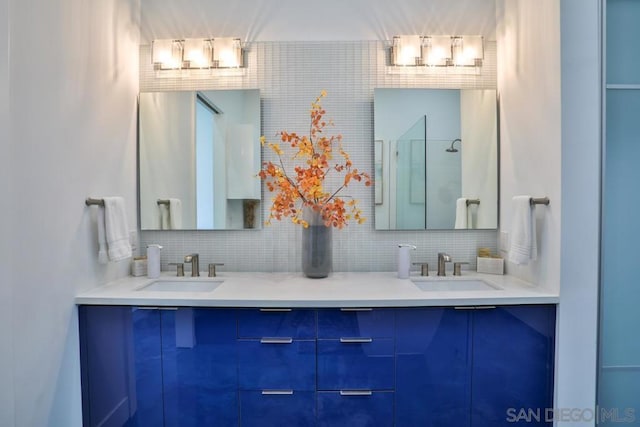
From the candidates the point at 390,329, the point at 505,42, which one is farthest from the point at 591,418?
the point at 505,42

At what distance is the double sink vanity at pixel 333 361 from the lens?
1.55 metres

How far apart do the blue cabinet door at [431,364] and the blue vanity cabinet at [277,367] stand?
412 mm

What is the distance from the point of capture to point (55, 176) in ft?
4.74

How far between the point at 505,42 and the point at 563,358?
1.72 meters

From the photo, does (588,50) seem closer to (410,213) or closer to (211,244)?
(410,213)

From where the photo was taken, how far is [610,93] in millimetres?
1526

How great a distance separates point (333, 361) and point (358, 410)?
0.25m

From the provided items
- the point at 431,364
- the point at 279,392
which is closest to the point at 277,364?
the point at 279,392

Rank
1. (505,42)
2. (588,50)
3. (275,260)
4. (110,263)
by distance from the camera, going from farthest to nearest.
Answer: (275,260), (505,42), (110,263), (588,50)

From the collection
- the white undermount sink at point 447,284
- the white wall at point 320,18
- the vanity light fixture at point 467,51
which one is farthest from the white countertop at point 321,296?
Result: the white wall at point 320,18

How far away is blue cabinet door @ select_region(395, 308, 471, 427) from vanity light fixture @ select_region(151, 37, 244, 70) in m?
1.77

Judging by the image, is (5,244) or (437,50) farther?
(437,50)

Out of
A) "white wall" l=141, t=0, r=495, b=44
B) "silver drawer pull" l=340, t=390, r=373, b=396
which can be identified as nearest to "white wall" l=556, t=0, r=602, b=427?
"white wall" l=141, t=0, r=495, b=44

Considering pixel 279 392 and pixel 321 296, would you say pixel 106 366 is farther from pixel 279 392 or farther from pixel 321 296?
pixel 321 296
